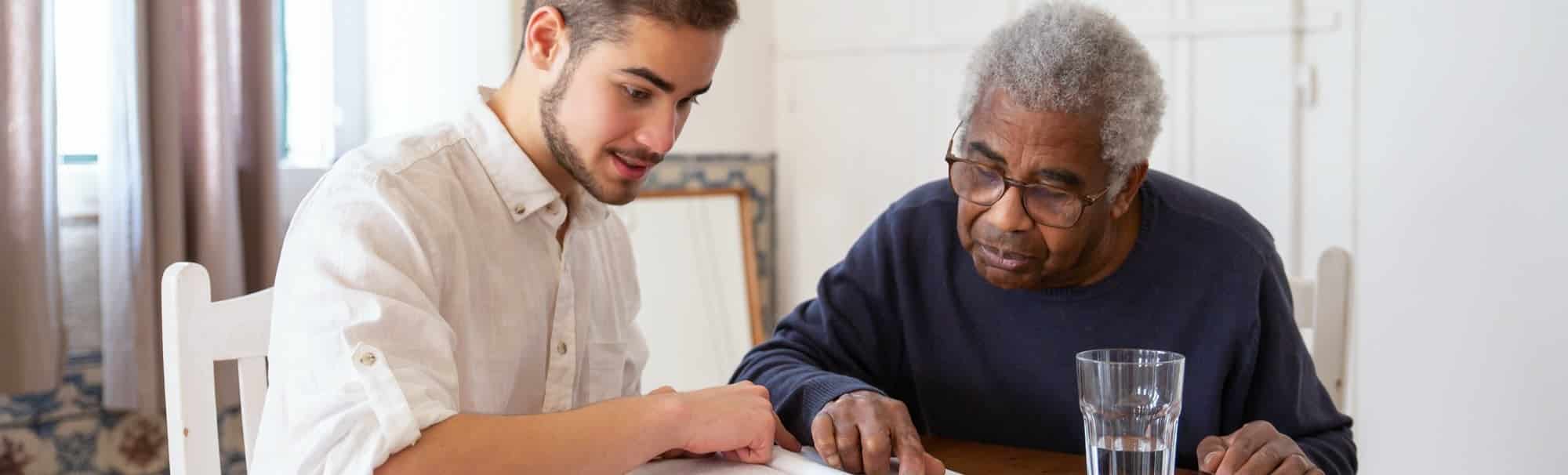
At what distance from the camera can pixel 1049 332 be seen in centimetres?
175

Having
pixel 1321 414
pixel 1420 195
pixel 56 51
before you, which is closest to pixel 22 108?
pixel 56 51

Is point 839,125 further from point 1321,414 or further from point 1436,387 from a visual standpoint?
point 1321,414

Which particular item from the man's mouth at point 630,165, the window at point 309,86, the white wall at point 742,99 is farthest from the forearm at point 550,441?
the white wall at point 742,99

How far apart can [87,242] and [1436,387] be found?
2514mm

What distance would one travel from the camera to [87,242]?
2.34 meters

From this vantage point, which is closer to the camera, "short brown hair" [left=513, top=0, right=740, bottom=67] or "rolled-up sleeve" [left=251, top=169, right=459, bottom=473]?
"rolled-up sleeve" [left=251, top=169, right=459, bottom=473]

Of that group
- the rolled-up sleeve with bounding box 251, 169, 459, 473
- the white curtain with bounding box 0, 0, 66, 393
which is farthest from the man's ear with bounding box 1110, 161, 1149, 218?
the white curtain with bounding box 0, 0, 66, 393

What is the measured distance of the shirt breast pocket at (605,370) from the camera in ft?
5.47

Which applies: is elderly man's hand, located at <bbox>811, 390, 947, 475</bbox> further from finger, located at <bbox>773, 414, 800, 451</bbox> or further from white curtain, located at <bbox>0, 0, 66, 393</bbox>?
white curtain, located at <bbox>0, 0, 66, 393</bbox>

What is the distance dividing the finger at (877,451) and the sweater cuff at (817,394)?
124 mm

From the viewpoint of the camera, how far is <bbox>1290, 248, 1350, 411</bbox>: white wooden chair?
74.7 inches

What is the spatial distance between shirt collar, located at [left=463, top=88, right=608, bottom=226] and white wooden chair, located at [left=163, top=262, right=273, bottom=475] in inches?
11.9

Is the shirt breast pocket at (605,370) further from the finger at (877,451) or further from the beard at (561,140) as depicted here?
the finger at (877,451)

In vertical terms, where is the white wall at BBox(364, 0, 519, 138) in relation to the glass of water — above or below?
above
